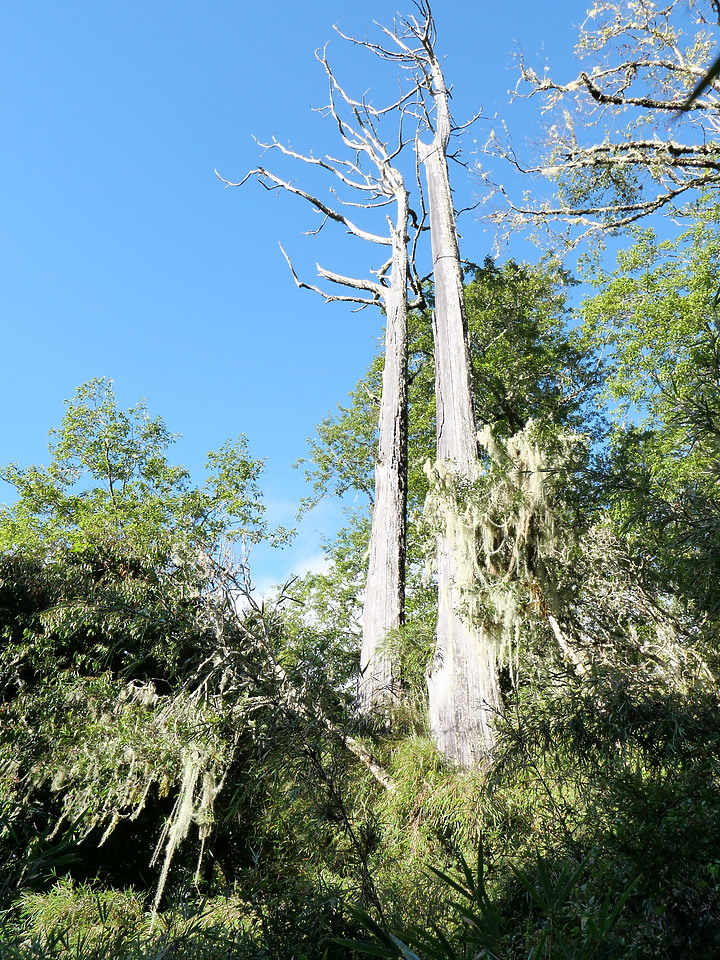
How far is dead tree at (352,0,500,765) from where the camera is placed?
5.41m

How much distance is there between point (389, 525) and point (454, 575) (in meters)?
2.56

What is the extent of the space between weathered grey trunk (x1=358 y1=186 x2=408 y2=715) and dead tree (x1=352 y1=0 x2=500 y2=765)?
583mm

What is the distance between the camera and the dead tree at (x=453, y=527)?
213 inches

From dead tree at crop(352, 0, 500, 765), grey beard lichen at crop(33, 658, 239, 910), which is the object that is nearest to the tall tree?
dead tree at crop(352, 0, 500, 765)

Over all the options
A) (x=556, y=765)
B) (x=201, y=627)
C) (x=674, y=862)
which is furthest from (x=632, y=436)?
(x=201, y=627)

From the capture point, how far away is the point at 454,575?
582 centimetres

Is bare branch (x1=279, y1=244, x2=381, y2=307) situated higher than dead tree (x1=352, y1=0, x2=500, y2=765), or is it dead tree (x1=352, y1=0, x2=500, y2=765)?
bare branch (x1=279, y1=244, x2=381, y2=307)

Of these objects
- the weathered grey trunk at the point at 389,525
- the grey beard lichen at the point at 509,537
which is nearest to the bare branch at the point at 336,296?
the weathered grey trunk at the point at 389,525

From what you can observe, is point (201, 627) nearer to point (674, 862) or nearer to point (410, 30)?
point (674, 862)

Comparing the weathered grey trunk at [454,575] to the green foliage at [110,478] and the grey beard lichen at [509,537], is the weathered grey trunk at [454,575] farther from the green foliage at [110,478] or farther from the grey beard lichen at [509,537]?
the green foliage at [110,478]

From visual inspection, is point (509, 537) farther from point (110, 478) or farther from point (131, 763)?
point (110, 478)

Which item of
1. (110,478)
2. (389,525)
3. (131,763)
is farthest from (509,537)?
(110,478)

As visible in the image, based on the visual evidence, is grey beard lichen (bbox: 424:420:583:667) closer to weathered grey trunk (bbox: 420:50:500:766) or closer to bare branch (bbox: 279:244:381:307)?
weathered grey trunk (bbox: 420:50:500:766)

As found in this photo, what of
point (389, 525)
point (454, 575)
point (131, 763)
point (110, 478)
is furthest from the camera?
point (110, 478)
